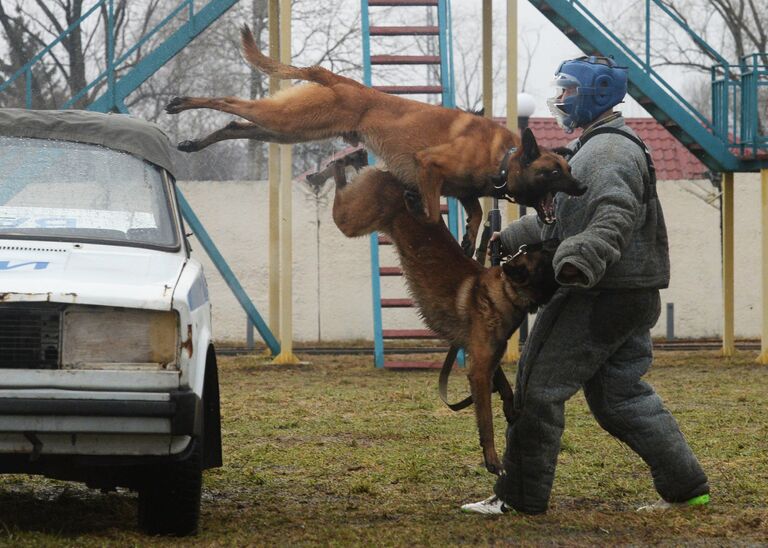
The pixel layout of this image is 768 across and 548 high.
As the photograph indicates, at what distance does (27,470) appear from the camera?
14.2 feet

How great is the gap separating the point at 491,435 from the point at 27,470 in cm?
197

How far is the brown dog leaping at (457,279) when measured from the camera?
5109mm

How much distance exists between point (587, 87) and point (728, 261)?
10.5 meters

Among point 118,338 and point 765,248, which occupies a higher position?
point 765,248

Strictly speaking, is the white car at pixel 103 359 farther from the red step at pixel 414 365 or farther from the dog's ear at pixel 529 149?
the red step at pixel 414 365

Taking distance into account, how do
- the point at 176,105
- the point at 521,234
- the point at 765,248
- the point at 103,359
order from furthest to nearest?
the point at 765,248
the point at 176,105
the point at 521,234
the point at 103,359

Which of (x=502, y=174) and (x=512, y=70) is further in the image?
(x=512, y=70)

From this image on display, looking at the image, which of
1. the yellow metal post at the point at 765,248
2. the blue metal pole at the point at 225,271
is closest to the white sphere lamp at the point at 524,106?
the yellow metal post at the point at 765,248

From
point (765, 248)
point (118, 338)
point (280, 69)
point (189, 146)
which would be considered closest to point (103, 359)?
point (118, 338)

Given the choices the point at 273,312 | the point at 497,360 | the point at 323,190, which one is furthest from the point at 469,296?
the point at 323,190

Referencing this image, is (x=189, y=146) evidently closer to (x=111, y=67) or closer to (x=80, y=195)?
(x=80, y=195)

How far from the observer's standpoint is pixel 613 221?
4.75 metres

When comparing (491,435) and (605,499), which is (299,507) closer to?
(491,435)

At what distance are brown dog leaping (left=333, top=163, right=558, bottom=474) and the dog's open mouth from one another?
12cm
